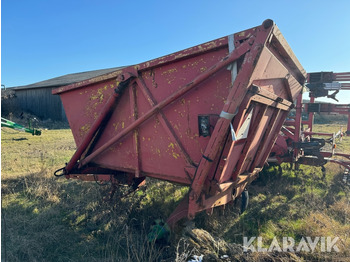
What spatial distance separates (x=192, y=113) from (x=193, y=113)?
0.05ft

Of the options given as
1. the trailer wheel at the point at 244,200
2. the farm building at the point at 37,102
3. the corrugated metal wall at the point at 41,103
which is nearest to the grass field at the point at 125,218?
the trailer wheel at the point at 244,200

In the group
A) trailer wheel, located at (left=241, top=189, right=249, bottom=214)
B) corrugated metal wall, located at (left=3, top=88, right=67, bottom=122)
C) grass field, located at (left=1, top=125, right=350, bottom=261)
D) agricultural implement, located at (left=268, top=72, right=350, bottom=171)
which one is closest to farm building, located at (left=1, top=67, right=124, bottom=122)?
corrugated metal wall, located at (left=3, top=88, right=67, bottom=122)

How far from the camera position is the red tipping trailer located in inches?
95.1

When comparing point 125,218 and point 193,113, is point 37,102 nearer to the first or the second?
point 125,218

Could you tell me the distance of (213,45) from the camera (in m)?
2.51

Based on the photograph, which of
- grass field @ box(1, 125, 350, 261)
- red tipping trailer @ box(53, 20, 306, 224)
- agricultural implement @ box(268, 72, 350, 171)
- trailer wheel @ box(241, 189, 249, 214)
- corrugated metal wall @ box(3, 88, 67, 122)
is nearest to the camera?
red tipping trailer @ box(53, 20, 306, 224)

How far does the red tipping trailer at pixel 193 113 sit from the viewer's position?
2416mm

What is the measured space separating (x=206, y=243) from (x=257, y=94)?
1.98 meters

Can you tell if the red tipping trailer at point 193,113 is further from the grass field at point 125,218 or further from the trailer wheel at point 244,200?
the grass field at point 125,218

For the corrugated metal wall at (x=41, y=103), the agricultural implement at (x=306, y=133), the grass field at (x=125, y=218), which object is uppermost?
the corrugated metal wall at (x=41, y=103)

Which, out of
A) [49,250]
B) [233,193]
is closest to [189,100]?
[233,193]

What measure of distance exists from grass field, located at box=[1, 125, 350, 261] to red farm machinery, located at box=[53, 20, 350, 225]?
2.24ft

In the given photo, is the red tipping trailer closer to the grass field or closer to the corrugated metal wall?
the grass field

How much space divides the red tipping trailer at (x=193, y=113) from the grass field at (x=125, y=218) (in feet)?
2.24
